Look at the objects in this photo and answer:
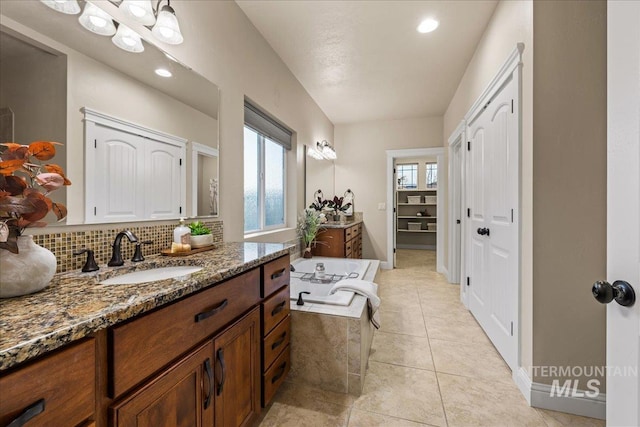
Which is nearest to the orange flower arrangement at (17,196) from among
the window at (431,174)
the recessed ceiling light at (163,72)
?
the recessed ceiling light at (163,72)

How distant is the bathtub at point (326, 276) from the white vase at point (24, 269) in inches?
52.9

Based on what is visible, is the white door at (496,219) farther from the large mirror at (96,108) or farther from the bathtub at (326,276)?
the large mirror at (96,108)

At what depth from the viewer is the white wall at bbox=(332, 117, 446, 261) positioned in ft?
15.5

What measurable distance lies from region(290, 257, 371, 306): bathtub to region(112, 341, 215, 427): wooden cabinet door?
37.7 inches

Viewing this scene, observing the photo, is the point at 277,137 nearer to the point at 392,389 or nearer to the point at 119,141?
the point at 119,141

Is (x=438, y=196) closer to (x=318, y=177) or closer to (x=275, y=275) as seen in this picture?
(x=318, y=177)

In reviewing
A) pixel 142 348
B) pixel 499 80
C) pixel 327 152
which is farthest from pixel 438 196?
pixel 142 348

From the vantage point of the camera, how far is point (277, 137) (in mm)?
2947

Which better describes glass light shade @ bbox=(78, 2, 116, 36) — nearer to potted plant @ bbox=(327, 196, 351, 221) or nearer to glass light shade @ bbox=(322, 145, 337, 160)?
glass light shade @ bbox=(322, 145, 337, 160)

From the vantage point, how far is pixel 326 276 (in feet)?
9.58

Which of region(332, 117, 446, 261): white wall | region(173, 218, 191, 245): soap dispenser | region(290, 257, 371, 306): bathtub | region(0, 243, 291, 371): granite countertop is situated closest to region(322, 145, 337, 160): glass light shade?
region(332, 117, 446, 261): white wall

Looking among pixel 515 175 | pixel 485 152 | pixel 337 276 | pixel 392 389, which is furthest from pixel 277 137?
pixel 392 389

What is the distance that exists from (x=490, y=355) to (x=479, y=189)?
136 centimetres

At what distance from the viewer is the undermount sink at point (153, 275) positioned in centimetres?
105
